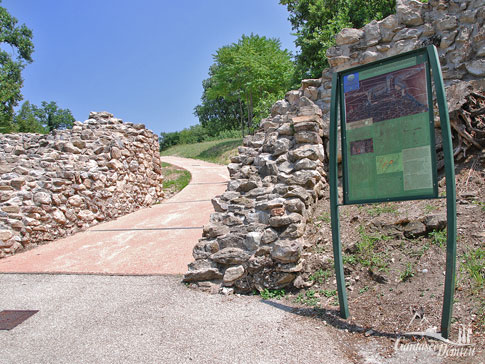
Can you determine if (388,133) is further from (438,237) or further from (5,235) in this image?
(5,235)

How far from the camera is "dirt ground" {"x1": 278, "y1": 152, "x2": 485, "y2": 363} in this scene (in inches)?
106

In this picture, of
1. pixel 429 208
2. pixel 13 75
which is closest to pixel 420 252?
pixel 429 208

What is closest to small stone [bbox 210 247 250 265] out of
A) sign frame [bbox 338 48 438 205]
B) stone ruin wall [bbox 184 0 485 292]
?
stone ruin wall [bbox 184 0 485 292]

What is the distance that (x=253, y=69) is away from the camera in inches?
856

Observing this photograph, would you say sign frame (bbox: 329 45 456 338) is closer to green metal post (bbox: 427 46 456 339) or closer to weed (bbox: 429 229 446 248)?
green metal post (bbox: 427 46 456 339)

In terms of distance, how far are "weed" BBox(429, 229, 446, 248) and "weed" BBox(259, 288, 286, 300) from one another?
1.61 m

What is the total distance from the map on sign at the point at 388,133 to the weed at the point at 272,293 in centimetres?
133

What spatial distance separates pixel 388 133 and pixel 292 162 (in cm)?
216

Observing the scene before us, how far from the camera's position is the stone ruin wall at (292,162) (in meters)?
3.94

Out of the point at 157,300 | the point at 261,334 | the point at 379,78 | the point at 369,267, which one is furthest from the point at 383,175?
the point at 157,300

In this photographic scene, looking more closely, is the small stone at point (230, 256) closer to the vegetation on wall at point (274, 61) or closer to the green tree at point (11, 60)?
the vegetation on wall at point (274, 61)

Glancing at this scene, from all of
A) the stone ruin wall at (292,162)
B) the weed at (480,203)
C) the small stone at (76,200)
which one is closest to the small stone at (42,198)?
the small stone at (76,200)

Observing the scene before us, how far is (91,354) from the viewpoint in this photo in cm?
280

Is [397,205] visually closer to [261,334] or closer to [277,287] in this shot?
[277,287]
